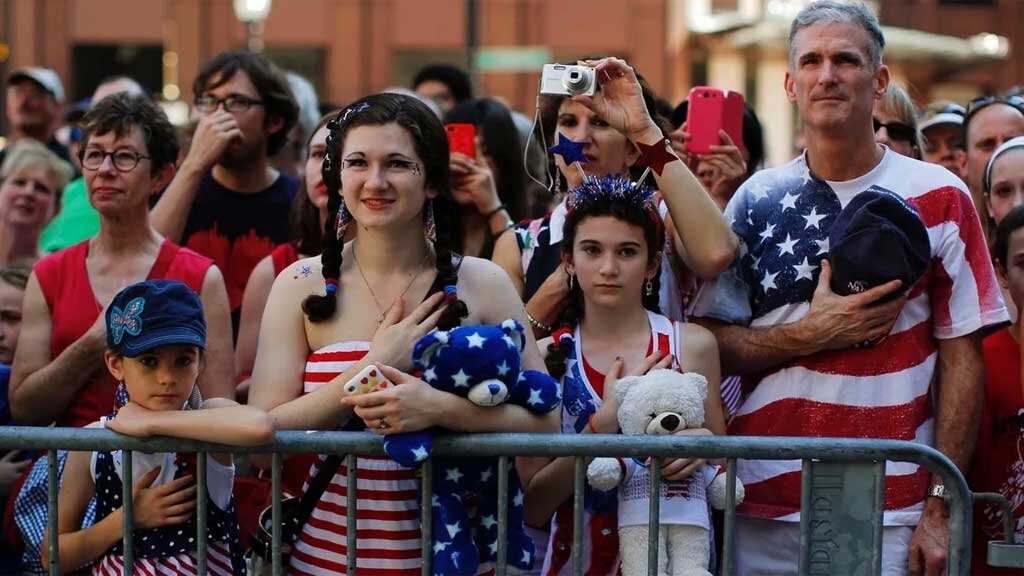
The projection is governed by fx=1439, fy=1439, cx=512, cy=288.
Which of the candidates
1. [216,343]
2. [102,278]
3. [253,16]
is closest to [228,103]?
[102,278]

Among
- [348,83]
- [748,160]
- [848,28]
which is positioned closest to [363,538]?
[848,28]

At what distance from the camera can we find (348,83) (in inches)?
1084

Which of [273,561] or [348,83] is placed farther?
[348,83]

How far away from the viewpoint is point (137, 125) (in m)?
5.02

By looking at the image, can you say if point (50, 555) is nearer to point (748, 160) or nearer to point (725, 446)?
point (725, 446)

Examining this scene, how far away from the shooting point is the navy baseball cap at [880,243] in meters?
4.00

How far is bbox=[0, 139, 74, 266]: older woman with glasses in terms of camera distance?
6746 millimetres

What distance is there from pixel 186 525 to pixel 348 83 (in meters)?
24.1

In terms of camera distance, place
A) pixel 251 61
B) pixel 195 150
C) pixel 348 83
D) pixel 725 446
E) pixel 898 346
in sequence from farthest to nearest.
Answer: pixel 348 83 → pixel 251 61 → pixel 195 150 → pixel 898 346 → pixel 725 446

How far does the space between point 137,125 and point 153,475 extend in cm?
158

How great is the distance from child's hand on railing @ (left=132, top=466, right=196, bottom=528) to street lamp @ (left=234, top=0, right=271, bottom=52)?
14446 mm

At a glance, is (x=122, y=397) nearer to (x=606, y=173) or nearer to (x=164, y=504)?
(x=164, y=504)

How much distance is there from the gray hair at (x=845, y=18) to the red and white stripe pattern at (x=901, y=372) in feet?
1.24

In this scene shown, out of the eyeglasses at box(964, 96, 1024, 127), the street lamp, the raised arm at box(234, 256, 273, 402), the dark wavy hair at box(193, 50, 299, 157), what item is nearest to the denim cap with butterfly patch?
the raised arm at box(234, 256, 273, 402)
